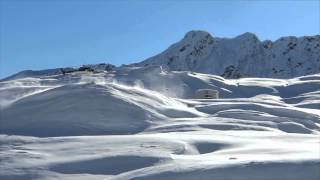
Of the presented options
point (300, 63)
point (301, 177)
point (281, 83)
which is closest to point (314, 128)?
point (301, 177)

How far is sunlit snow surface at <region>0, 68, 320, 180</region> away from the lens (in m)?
7.97

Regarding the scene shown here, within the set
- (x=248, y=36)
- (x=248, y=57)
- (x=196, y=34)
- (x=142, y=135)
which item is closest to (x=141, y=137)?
(x=142, y=135)

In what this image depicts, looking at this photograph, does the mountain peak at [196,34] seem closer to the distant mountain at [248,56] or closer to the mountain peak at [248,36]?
the distant mountain at [248,56]

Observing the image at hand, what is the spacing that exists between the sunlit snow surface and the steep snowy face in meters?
135

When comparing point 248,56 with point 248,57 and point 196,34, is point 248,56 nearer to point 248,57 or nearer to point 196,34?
point 248,57

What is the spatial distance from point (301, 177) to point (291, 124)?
1058 cm

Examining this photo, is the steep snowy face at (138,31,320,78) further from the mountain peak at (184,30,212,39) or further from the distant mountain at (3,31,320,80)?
the mountain peak at (184,30,212,39)

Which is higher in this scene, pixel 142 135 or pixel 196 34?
pixel 196 34

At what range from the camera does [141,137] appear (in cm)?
1180

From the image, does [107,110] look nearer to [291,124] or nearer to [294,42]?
[291,124]

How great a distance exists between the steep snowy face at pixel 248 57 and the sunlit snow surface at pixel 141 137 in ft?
443

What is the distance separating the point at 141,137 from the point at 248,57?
151 metres

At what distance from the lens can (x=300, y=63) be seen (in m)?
160

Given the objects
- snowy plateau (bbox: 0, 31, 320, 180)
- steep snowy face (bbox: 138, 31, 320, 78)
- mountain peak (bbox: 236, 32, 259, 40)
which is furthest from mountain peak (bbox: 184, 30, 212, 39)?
snowy plateau (bbox: 0, 31, 320, 180)
